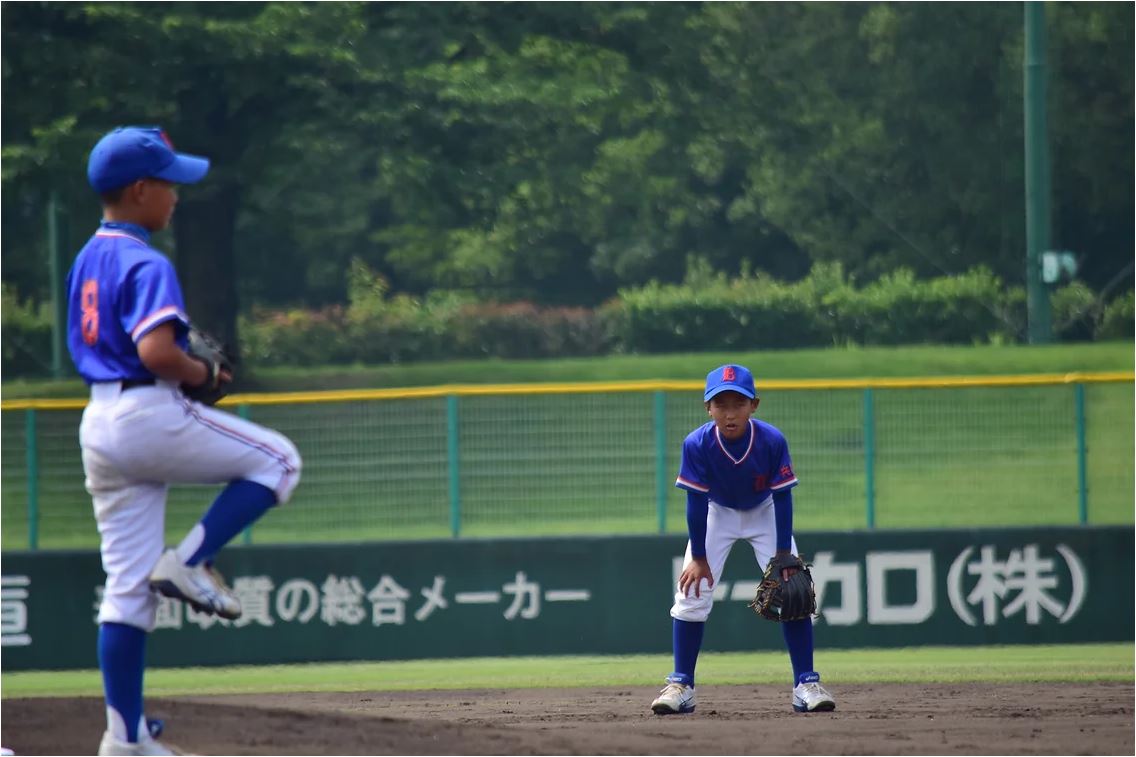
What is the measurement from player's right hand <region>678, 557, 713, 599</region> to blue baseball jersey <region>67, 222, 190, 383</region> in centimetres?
328

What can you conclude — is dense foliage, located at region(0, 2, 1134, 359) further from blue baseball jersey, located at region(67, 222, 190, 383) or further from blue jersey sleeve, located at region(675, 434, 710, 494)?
blue baseball jersey, located at region(67, 222, 190, 383)

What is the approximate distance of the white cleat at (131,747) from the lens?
204 inches

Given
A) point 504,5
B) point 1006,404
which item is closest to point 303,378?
point 504,5

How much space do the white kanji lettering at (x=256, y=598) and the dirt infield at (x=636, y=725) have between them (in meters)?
3.12

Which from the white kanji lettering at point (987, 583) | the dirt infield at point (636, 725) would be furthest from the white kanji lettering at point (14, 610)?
the white kanji lettering at point (987, 583)

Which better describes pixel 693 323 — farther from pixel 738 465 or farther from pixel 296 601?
pixel 738 465

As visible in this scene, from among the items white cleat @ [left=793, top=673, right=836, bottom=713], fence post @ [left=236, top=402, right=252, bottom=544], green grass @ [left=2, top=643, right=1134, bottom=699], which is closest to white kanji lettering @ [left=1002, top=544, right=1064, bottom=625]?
green grass @ [left=2, top=643, right=1134, bottom=699]

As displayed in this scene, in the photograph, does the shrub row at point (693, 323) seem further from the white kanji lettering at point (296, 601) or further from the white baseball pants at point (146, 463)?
the white baseball pants at point (146, 463)

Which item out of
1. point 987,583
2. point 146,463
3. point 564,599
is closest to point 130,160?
point 146,463

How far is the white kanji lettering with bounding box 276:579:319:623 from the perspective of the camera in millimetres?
12633

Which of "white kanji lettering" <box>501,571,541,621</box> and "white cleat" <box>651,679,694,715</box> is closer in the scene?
"white cleat" <box>651,679,694,715</box>

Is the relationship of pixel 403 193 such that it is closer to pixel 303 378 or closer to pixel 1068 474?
pixel 303 378

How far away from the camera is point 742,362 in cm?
2634

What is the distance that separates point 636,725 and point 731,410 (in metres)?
1.52
